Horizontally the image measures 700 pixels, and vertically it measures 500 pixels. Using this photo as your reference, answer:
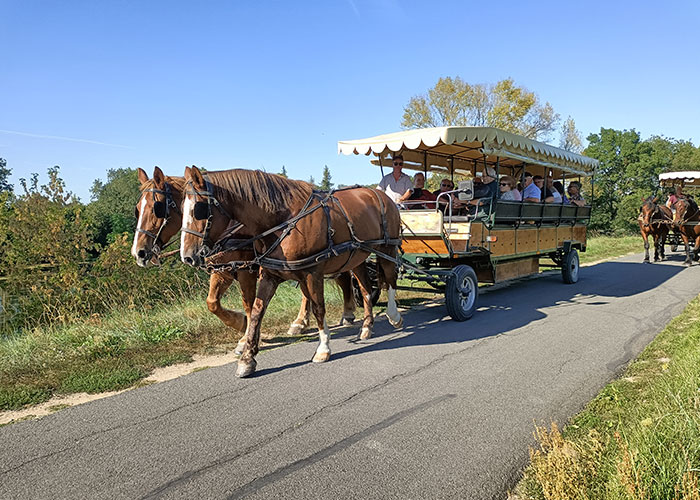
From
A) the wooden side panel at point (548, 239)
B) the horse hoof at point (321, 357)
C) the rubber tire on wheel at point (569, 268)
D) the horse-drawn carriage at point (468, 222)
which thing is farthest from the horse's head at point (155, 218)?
the rubber tire on wheel at point (569, 268)

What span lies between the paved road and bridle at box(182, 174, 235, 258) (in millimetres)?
1271

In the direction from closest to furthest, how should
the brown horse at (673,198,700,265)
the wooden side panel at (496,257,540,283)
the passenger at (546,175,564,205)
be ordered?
the wooden side panel at (496,257,540,283) < the passenger at (546,175,564,205) < the brown horse at (673,198,700,265)

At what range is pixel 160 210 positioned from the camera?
14.9 feet

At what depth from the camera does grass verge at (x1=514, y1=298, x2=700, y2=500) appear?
2.21 metres

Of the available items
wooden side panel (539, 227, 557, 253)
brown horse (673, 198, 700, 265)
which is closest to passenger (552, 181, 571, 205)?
wooden side panel (539, 227, 557, 253)

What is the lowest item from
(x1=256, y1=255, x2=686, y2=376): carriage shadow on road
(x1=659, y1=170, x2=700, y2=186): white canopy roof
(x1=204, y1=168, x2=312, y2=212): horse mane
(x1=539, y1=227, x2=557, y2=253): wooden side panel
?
(x1=256, y1=255, x2=686, y2=376): carriage shadow on road

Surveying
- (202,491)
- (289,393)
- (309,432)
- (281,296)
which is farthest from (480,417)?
(281,296)

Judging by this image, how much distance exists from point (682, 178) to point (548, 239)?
9187mm

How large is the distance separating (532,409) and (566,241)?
299 inches

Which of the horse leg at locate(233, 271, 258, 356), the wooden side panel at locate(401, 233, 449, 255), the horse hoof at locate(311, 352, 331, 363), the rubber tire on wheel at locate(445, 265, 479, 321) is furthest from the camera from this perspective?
the wooden side panel at locate(401, 233, 449, 255)

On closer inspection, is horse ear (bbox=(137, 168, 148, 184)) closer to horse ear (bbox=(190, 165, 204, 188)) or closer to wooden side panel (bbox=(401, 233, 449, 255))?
horse ear (bbox=(190, 165, 204, 188))

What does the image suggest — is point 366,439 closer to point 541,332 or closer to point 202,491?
point 202,491

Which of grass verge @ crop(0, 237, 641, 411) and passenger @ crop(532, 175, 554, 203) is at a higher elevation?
passenger @ crop(532, 175, 554, 203)

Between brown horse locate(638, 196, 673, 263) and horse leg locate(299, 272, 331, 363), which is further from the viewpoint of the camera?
brown horse locate(638, 196, 673, 263)
